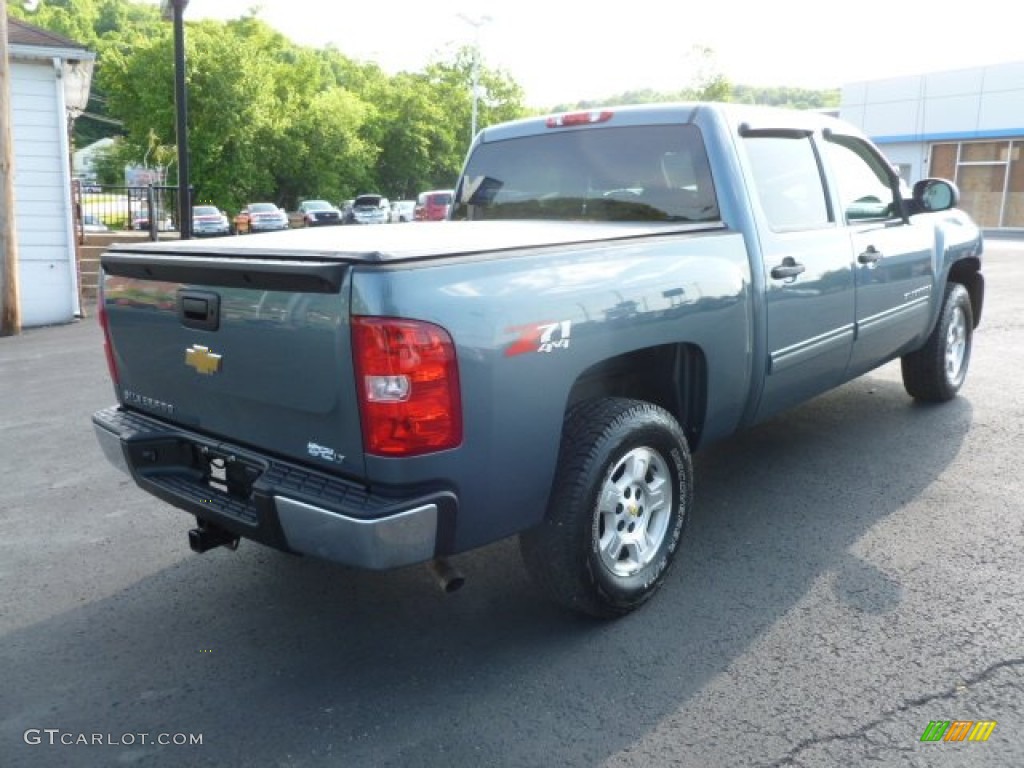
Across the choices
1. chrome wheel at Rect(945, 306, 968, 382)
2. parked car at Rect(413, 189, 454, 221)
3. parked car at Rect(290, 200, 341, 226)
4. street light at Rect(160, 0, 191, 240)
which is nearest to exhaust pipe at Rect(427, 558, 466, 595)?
chrome wheel at Rect(945, 306, 968, 382)

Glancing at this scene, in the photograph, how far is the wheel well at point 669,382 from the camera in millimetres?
3691

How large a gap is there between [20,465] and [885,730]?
5087 mm

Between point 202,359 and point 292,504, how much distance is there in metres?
0.73

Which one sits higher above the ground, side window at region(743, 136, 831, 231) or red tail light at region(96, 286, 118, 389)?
side window at region(743, 136, 831, 231)

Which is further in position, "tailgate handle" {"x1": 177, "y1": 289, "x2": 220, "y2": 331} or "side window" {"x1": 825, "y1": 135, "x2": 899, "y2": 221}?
"side window" {"x1": 825, "y1": 135, "x2": 899, "y2": 221}

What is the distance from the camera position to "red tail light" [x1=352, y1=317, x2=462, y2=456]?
2.61m

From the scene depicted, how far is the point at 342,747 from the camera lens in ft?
8.98

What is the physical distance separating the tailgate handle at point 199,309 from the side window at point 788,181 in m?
2.52

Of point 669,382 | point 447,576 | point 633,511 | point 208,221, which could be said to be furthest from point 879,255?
point 208,221

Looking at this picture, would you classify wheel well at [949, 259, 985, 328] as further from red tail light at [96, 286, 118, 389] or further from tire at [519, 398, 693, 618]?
red tail light at [96, 286, 118, 389]

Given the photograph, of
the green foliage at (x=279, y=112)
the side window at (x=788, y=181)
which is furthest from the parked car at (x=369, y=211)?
the side window at (x=788, y=181)

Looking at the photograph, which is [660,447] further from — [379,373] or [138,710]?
[138,710]

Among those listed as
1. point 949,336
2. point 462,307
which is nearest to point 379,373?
point 462,307

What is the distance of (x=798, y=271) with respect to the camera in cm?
421
